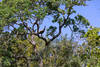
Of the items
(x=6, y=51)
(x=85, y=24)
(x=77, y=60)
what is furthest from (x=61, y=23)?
(x=6, y=51)

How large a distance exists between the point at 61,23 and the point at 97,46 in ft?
12.0

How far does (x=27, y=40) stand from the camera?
687 inches

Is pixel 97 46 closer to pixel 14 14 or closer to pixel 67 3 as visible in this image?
pixel 67 3

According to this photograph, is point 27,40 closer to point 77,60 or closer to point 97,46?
point 77,60

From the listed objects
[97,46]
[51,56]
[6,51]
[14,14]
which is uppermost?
[14,14]

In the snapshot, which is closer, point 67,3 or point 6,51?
point 67,3

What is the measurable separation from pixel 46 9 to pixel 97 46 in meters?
4.06

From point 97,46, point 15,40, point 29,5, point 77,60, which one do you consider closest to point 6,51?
point 15,40

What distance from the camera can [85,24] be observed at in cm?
1585

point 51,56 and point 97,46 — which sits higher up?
point 97,46

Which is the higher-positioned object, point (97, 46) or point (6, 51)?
point (97, 46)

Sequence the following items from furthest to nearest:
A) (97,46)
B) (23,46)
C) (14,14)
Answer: (23,46), (14,14), (97,46)

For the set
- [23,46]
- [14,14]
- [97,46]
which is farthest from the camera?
[23,46]

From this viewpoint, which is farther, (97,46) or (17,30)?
(17,30)
